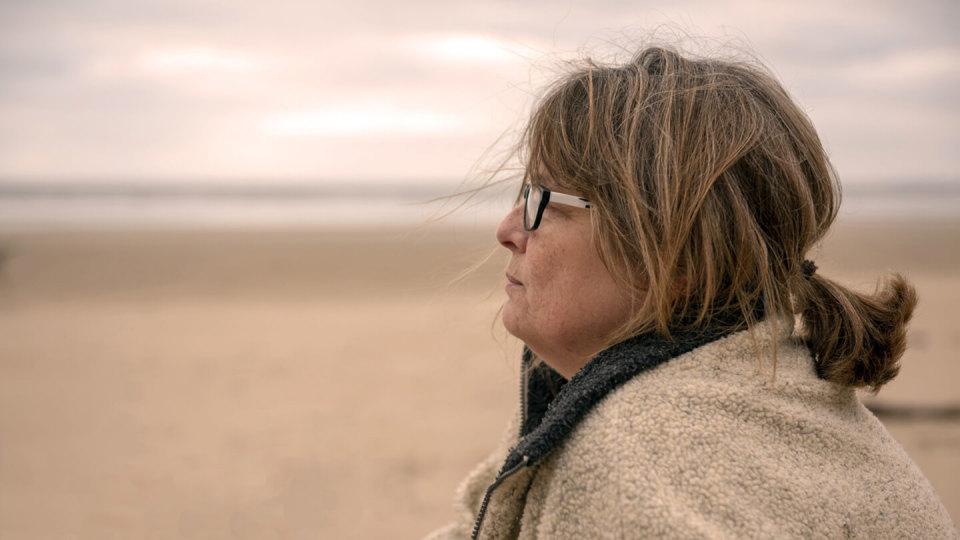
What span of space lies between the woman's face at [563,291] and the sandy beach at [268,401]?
1.00 ft

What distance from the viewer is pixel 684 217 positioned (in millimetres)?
1409

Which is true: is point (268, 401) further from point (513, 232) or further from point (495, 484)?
point (495, 484)

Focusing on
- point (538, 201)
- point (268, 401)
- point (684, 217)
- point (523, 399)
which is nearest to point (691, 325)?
point (684, 217)

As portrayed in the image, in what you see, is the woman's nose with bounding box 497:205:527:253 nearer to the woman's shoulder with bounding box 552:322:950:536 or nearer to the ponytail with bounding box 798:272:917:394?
the woman's shoulder with bounding box 552:322:950:536

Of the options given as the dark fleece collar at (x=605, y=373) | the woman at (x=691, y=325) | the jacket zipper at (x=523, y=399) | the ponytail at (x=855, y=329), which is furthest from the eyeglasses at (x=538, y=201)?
the jacket zipper at (x=523, y=399)

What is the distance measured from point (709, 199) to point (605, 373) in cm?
32

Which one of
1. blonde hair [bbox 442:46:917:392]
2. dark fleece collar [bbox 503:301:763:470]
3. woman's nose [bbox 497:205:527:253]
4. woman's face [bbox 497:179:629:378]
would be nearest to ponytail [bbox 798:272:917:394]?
blonde hair [bbox 442:46:917:392]

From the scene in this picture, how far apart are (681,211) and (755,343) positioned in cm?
23

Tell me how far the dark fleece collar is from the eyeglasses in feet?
0.80

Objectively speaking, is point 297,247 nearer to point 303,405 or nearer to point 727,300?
point 303,405

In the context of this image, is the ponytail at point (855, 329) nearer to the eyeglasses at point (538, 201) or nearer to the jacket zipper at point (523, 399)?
the eyeglasses at point (538, 201)

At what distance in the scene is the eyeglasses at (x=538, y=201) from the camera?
1511 mm

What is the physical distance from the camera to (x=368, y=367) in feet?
26.9

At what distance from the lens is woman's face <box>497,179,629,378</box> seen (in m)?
1.51
